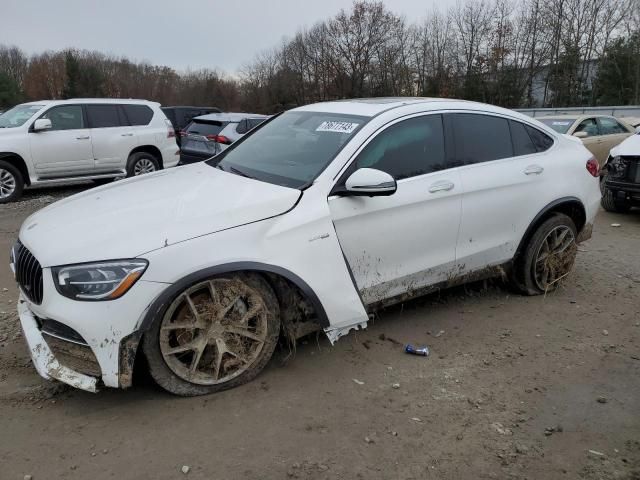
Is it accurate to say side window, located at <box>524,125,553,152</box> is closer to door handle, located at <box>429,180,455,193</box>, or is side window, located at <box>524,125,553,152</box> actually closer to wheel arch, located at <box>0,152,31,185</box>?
door handle, located at <box>429,180,455,193</box>

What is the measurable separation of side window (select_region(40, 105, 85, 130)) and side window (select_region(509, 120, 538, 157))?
27.5 feet

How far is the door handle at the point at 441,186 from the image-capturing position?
385cm

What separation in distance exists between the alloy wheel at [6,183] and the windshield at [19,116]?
895mm

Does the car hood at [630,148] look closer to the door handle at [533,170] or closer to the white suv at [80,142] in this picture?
the door handle at [533,170]

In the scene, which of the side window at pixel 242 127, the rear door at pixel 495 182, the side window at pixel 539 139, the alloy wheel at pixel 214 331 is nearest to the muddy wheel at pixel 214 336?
the alloy wheel at pixel 214 331

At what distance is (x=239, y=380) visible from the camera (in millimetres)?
3230

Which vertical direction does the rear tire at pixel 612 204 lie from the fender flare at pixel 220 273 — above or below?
below

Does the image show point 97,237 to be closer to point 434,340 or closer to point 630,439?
point 434,340

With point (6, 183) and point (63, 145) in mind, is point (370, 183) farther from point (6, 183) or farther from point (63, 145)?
point (6, 183)

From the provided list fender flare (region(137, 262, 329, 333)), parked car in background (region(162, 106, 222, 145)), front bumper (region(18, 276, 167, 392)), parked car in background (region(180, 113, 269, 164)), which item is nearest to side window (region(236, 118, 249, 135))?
parked car in background (region(180, 113, 269, 164))

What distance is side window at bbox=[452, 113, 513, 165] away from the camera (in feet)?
13.6

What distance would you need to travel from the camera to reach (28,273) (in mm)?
3025

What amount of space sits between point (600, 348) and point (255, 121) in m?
10.1

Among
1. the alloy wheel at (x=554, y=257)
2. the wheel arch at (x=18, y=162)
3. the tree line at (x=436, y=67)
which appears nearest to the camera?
the alloy wheel at (x=554, y=257)
